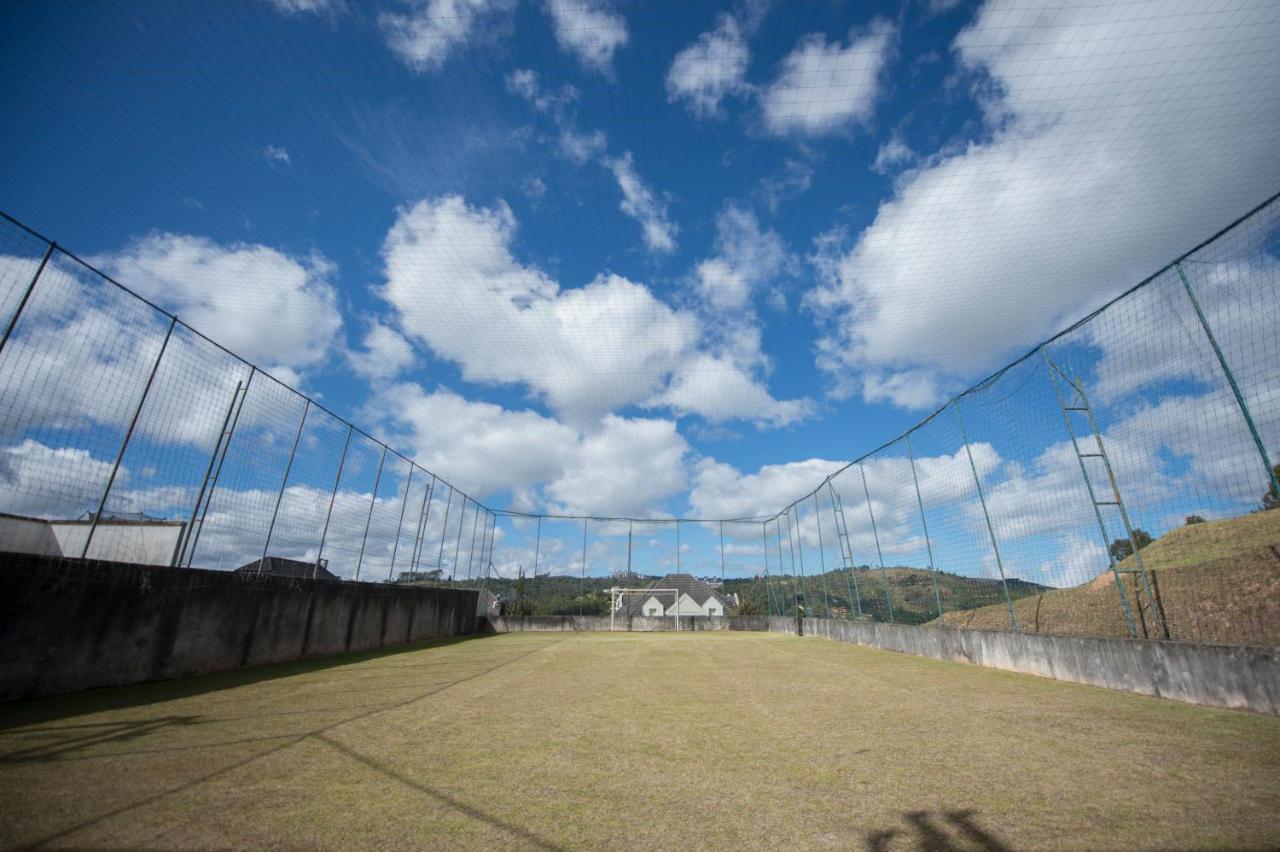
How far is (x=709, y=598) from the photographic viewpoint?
53.8 metres

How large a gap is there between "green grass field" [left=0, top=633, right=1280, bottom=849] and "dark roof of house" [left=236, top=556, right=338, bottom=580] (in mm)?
2560

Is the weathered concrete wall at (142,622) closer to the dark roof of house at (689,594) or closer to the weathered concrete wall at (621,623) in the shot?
the weathered concrete wall at (621,623)

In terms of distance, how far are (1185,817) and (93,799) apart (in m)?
5.14

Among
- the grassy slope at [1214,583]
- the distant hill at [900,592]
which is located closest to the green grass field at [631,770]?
the grassy slope at [1214,583]

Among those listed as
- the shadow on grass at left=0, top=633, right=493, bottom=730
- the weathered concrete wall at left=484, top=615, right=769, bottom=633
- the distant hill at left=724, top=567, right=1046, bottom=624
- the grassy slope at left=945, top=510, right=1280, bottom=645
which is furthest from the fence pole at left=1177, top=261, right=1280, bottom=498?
the weathered concrete wall at left=484, top=615, right=769, bottom=633

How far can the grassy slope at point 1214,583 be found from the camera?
5582 millimetres

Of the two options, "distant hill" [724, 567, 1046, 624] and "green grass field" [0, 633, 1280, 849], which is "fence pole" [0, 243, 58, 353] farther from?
"distant hill" [724, 567, 1046, 624]

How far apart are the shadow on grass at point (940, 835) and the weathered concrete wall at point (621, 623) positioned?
19.5 meters

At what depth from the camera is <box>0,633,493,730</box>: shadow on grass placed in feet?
14.2

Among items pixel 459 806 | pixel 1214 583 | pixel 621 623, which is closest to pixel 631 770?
pixel 459 806

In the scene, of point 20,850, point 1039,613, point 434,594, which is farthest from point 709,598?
point 20,850

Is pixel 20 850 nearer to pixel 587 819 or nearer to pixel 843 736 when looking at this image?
pixel 587 819

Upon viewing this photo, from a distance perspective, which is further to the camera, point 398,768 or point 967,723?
point 967,723

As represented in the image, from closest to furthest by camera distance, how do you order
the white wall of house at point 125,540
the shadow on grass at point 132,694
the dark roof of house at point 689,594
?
1. the shadow on grass at point 132,694
2. the white wall of house at point 125,540
3. the dark roof of house at point 689,594
